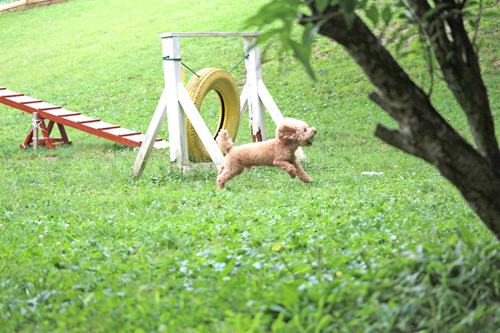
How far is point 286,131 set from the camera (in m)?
6.61

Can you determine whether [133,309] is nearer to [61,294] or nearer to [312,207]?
[61,294]

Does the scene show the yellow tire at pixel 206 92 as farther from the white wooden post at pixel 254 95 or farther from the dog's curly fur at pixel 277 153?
the dog's curly fur at pixel 277 153

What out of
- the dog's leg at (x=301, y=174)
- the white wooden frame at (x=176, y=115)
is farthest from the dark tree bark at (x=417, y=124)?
the white wooden frame at (x=176, y=115)

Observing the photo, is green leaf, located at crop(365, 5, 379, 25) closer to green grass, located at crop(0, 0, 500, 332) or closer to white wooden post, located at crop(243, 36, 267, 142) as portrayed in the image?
green grass, located at crop(0, 0, 500, 332)

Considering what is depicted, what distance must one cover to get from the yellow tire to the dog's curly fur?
4.35ft

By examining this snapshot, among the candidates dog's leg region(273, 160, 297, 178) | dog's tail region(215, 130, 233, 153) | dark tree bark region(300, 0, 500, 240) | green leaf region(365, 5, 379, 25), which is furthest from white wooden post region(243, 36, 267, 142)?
green leaf region(365, 5, 379, 25)

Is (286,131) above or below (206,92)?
below

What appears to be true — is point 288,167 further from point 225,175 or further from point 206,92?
point 206,92

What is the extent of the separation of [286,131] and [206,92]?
207 centimetres

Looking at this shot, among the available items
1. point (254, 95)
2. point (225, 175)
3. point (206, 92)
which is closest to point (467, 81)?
point (225, 175)

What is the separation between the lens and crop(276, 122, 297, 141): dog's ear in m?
6.56

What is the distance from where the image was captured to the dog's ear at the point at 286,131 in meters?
6.56

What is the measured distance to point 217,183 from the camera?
6637mm

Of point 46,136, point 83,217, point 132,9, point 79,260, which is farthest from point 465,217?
point 132,9
